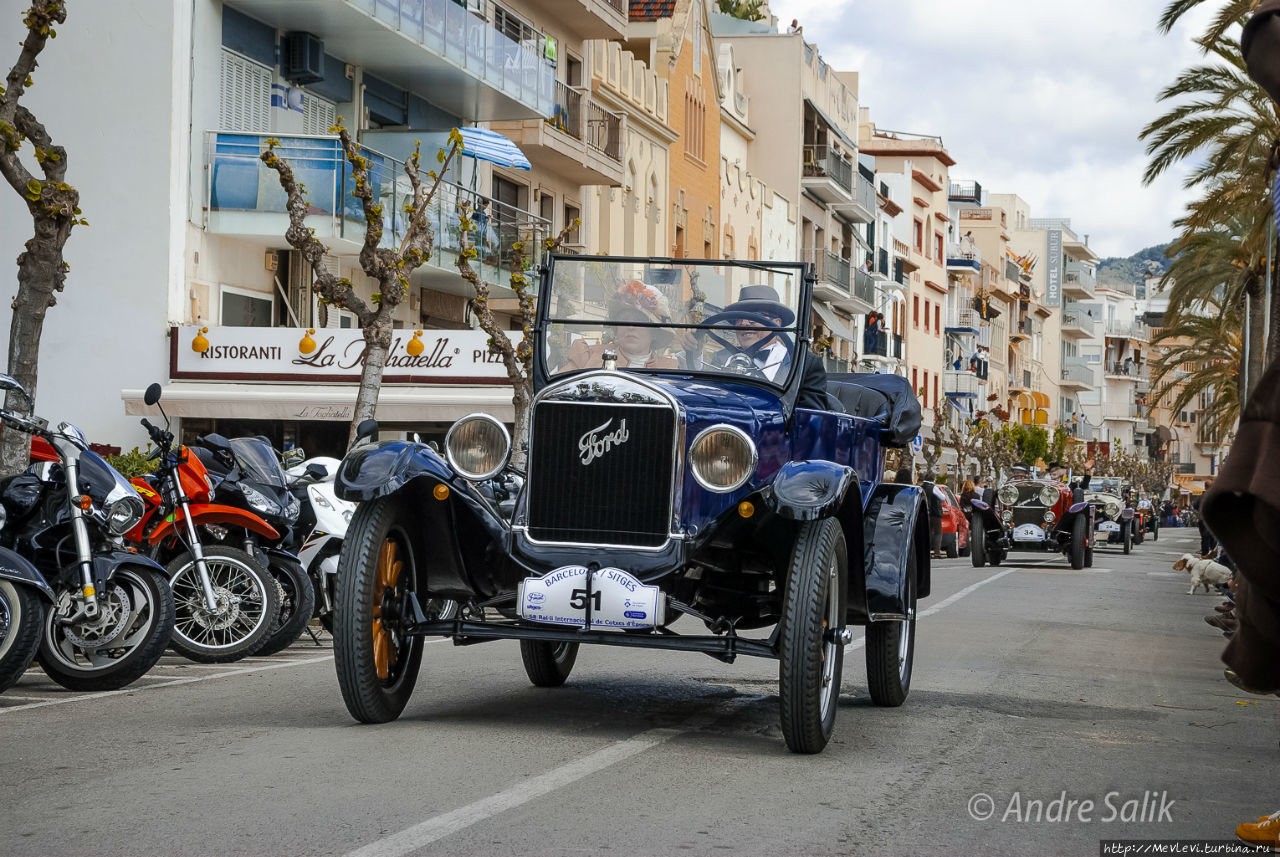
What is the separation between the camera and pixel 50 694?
920 cm

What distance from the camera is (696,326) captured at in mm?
8961

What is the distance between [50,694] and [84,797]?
344cm

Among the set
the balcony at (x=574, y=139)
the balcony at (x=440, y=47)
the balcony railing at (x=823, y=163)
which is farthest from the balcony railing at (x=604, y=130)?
the balcony railing at (x=823, y=163)

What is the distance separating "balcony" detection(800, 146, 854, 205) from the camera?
6338cm

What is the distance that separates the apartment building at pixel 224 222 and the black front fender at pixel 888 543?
18.3 meters

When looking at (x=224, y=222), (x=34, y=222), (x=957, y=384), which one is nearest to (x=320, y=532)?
(x=34, y=222)

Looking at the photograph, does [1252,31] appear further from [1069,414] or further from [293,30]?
[1069,414]

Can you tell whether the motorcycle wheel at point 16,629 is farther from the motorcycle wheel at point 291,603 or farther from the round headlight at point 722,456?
the round headlight at point 722,456

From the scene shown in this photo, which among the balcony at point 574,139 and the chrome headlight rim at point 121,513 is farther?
the balcony at point 574,139

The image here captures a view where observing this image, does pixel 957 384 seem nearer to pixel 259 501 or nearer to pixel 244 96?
pixel 244 96

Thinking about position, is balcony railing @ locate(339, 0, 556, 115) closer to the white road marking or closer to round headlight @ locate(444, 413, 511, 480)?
round headlight @ locate(444, 413, 511, 480)

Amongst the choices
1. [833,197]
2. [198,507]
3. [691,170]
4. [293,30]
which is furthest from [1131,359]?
[198,507]

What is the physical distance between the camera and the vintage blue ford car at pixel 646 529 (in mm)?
7395

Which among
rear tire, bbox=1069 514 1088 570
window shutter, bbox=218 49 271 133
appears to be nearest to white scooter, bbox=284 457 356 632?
window shutter, bbox=218 49 271 133
